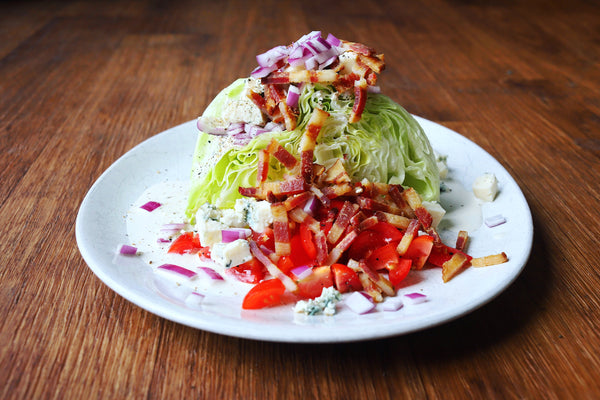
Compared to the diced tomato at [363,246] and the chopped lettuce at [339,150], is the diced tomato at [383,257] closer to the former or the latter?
the diced tomato at [363,246]

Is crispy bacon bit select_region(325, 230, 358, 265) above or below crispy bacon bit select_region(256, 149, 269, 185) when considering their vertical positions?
below

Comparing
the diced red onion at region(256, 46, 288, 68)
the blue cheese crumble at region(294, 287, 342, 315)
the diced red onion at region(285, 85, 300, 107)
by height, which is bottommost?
the blue cheese crumble at region(294, 287, 342, 315)

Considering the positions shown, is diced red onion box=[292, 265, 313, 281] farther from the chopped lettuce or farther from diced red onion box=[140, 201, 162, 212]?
diced red onion box=[140, 201, 162, 212]

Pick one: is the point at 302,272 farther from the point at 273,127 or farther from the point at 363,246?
the point at 273,127

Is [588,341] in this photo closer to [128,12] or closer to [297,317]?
[297,317]

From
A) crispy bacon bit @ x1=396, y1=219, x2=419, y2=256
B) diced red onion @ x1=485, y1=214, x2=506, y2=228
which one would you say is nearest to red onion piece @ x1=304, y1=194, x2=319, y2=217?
crispy bacon bit @ x1=396, y1=219, x2=419, y2=256

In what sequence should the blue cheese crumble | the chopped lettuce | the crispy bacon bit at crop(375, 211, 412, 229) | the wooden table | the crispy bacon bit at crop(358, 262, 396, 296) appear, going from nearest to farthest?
the wooden table, the blue cheese crumble, the crispy bacon bit at crop(358, 262, 396, 296), the crispy bacon bit at crop(375, 211, 412, 229), the chopped lettuce

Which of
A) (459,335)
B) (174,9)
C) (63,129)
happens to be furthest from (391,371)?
(174,9)
